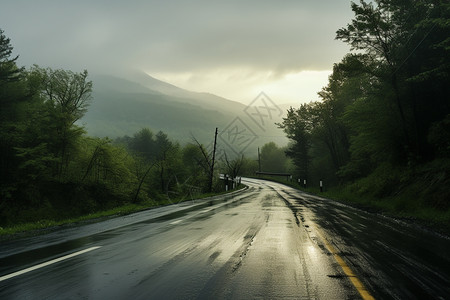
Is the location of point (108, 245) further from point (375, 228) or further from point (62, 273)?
point (375, 228)

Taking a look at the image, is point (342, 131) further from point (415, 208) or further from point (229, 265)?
point (229, 265)

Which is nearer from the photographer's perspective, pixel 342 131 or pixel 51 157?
pixel 51 157

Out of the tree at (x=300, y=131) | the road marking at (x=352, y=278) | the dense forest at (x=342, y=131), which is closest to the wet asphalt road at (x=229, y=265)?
the road marking at (x=352, y=278)

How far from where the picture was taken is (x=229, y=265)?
5.32m

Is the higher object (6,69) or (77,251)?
(6,69)

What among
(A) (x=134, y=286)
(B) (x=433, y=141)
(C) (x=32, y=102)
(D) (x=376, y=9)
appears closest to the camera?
(A) (x=134, y=286)

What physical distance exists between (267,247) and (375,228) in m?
4.41

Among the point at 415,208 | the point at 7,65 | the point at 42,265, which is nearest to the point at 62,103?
the point at 7,65

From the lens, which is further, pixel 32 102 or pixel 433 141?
pixel 32 102

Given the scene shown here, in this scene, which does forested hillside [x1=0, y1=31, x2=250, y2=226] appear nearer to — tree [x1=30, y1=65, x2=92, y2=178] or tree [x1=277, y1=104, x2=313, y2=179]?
tree [x1=30, y1=65, x2=92, y2=178]

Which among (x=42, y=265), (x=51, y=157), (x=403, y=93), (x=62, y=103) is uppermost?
(x=62, y=103)

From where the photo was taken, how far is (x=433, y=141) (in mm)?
17266

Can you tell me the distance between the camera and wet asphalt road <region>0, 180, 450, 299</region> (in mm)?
4078

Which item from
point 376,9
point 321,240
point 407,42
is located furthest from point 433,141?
point 321,240
